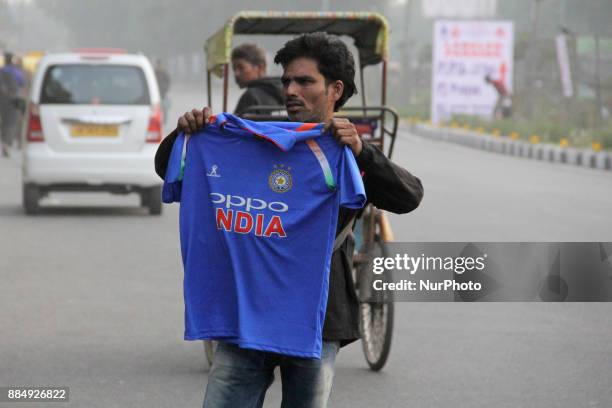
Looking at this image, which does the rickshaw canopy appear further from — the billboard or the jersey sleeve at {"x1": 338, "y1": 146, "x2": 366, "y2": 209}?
the billboard

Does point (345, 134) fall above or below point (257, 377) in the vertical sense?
above

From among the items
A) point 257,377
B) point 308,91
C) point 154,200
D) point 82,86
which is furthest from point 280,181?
point 154,200

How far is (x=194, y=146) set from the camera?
14.1 feet

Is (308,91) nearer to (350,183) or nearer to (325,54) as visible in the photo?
(325,54)

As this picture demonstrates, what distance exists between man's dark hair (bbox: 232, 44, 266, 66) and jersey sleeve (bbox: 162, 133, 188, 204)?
4962 mm

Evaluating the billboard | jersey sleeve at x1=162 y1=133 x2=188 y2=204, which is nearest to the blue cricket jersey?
jersey sleeve at x1=162 y1=133 x2=188 y2=204

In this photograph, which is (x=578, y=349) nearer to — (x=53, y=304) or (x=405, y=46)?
(x=53, y=304)

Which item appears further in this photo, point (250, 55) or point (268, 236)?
point (250, 55)

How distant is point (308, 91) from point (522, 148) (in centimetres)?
2725

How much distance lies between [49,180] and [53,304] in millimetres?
5790

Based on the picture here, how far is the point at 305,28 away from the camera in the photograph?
1017 centimetres

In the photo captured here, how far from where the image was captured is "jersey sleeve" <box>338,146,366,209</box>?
13.4ft

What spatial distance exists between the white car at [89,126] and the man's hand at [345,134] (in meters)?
11.1

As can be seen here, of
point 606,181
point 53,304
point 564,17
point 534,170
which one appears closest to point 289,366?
point 53,304
